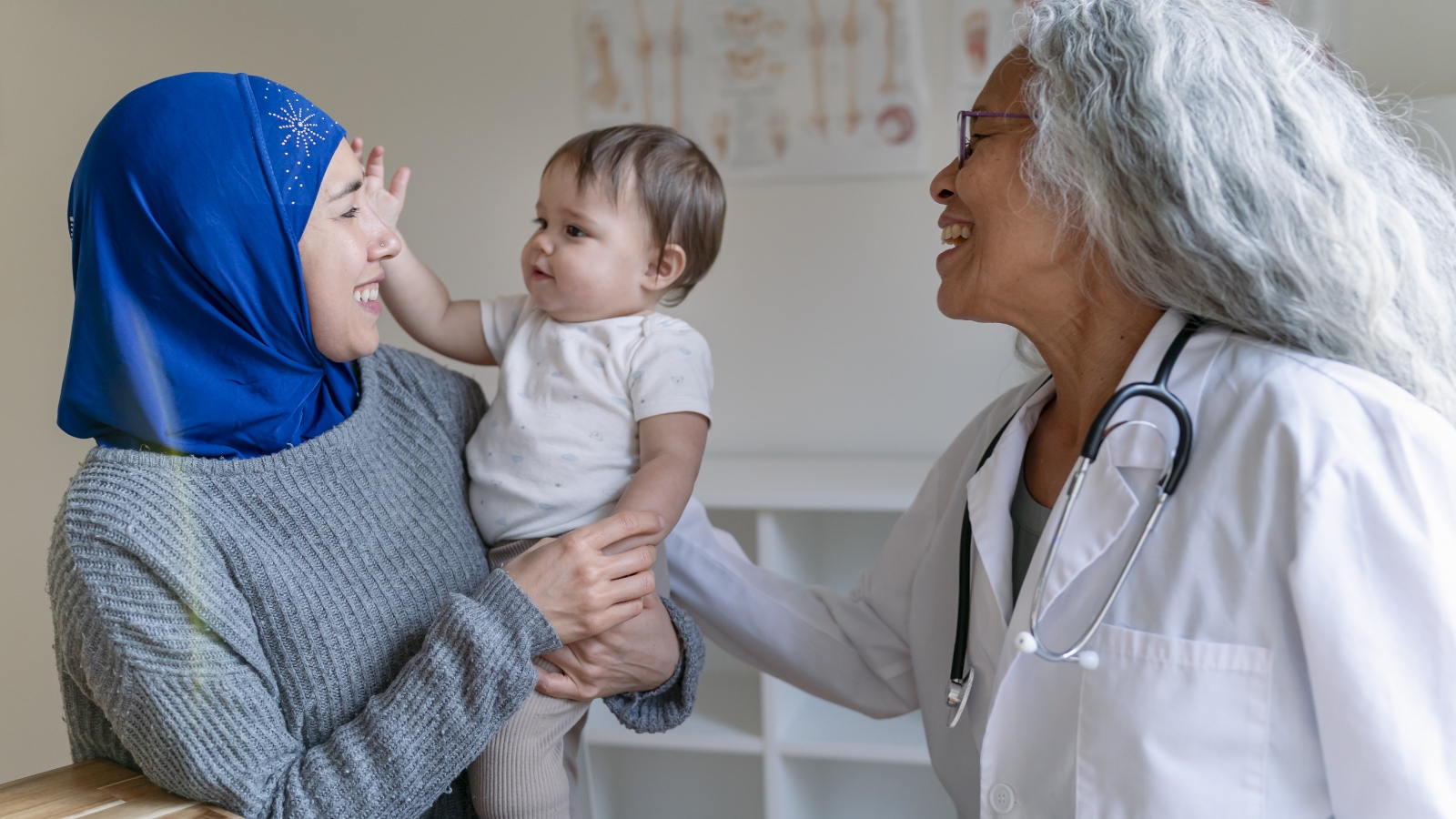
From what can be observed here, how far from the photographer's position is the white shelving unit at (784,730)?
2246 mm

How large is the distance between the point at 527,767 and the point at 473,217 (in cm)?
189

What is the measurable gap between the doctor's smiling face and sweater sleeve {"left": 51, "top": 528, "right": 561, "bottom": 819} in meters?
0.68

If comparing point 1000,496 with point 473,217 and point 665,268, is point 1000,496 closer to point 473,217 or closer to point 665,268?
point 665,268

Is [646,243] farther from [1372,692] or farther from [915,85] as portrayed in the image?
[915,85]

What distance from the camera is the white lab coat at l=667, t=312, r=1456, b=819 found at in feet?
3.13

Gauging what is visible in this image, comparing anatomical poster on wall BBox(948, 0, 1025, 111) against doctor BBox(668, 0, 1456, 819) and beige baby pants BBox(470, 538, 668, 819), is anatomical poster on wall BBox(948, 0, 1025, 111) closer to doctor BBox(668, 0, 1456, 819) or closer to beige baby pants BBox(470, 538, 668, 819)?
doctor BBox(668, 0, 1456, 819)

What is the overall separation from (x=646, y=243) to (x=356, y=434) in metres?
0.52

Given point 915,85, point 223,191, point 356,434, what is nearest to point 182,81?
point 223,191

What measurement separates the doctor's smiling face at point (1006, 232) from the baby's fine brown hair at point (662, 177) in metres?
0.44

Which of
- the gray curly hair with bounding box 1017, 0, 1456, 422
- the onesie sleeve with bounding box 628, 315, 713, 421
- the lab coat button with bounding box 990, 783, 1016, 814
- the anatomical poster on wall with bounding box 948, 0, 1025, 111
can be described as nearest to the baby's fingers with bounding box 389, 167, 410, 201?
the onesie sleeve with bounding box 628, 315, 713, 421

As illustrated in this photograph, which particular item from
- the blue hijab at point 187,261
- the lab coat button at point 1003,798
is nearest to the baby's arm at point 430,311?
the blue hijab at point 187,261

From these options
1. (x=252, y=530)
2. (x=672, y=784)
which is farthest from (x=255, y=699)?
(x=672, y=784)

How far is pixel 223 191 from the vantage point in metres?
1.15

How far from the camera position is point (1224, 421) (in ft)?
3.52
